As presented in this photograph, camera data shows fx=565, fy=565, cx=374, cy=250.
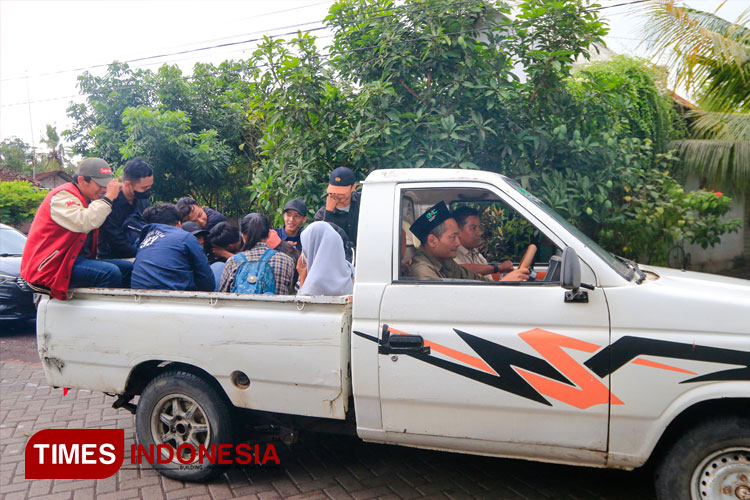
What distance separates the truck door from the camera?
9.72 feet

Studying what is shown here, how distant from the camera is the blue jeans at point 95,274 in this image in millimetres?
4105

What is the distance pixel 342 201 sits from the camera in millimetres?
5066

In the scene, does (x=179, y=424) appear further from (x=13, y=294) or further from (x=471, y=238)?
(x=13, y=294)

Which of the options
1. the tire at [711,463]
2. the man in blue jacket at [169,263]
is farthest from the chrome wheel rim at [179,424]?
the tire at [711,463]

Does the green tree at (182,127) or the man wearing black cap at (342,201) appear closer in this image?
the man wearing black cap at (342,201)

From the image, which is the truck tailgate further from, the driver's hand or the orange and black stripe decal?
the driver's hand

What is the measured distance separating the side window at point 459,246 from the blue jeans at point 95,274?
2251mm

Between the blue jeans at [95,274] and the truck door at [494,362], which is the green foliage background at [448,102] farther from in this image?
the truck door at [494,362]

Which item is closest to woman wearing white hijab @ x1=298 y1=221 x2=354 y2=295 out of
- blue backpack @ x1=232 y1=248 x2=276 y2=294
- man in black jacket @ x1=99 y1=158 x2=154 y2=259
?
blue backpack @ x1=232 y1=248 x2=276 y2=294

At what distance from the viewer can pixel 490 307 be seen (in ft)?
10.2

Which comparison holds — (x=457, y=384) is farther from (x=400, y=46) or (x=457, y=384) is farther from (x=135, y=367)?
(x=400, y=46)

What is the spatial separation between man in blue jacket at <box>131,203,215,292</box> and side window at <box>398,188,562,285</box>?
162 centimetres

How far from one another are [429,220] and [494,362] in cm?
132

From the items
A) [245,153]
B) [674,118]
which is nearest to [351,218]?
[245,153]
